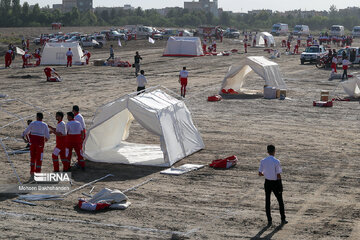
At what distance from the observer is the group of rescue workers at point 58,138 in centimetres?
1327

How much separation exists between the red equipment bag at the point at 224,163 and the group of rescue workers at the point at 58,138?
10.7 ft

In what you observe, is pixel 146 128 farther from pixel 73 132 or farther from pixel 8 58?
pixel 8 58

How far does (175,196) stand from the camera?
12.3 meters

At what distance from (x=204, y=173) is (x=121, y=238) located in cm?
456

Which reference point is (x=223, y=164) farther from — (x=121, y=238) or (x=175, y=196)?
(x=121, y=238)

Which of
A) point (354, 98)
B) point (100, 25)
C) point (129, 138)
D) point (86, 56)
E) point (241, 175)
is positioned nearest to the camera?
point (241, 175)

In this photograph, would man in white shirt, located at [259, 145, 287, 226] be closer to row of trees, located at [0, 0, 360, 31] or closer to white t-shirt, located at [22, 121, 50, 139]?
white t-shirt, located at [22, 121, 50, 139]

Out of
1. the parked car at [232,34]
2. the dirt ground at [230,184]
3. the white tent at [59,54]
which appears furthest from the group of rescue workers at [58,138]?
the parked car at [232,34]

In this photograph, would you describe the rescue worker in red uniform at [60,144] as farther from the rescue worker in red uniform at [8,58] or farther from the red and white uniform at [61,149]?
the rescue worker in red uniform at [8,58]

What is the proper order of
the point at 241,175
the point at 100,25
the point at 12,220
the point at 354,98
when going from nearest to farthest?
the point at 12,220 < the point at 241,175 < the point at 354,98 < the point at 100,25

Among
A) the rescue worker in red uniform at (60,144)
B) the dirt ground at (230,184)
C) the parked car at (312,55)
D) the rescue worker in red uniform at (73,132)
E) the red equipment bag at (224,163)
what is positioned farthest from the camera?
the parked car at (312,55)

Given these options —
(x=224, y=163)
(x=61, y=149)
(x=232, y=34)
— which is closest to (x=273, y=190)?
(x=224, y=163)

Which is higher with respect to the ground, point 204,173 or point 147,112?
point 147,112

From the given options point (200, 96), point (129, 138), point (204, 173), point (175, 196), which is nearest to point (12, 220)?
point (175, 196)
